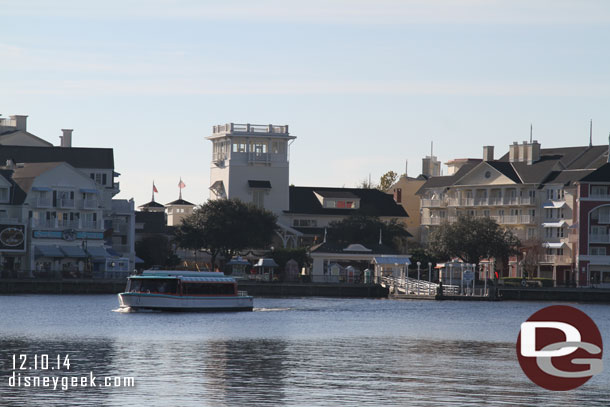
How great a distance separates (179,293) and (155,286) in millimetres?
1827

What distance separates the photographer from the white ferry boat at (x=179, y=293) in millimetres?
95375

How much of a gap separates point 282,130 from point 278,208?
10.9 m

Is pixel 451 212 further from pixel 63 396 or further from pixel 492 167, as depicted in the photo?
pixel 63 396

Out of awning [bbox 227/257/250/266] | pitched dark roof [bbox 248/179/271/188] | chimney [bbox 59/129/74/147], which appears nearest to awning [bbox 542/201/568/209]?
pitched dark roof [bbox 248/179/271/188]

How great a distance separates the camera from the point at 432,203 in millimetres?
179500

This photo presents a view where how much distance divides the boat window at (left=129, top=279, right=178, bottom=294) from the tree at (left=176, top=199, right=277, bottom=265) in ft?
181

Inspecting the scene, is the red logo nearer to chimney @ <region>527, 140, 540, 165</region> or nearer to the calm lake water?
the calm lake water

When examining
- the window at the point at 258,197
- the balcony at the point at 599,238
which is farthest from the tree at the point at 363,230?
the balcony at the point at 599,238

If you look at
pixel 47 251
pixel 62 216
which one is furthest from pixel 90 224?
pixel 47 251

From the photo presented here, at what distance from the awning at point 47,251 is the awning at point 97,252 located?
3.51m

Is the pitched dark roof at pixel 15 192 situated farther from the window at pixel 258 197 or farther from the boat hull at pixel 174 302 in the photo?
the boat hull at pixel 174 302

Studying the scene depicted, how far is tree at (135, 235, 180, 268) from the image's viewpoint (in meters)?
157

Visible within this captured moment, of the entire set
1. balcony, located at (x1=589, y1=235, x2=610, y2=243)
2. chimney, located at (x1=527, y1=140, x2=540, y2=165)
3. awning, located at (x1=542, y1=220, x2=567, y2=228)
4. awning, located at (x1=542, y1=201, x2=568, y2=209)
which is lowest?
balcony, located at (x1=589, y1=235, x2=610, y2=243)

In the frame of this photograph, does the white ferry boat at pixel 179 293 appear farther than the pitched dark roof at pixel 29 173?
No
